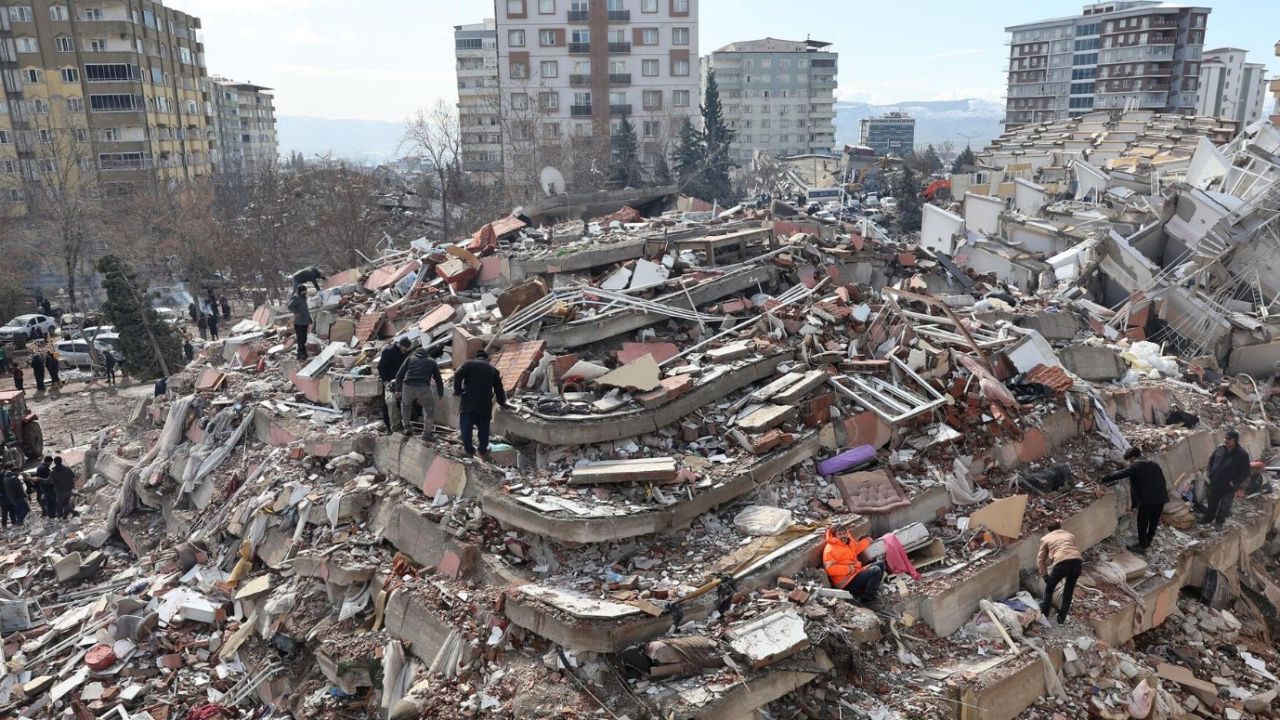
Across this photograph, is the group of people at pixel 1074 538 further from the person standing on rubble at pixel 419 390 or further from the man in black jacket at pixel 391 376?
the man in black jacket at pixel 391 376

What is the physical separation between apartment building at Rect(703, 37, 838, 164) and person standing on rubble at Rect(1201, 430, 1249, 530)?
62.7 metres

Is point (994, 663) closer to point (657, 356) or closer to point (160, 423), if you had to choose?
point (657, 356)

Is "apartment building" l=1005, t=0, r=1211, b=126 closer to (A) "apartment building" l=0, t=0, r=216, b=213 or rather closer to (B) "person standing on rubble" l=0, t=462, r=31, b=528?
(A) "apartment building" l=0, t=0, r=216, b=213

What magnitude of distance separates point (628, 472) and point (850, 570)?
1.99 metres

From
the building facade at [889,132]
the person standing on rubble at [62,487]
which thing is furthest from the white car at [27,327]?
the building facade at [889,132]

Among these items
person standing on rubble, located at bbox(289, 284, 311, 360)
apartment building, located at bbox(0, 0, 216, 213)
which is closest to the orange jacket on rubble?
person standing on rubble, located at bbox(289, 284, 311, 360)

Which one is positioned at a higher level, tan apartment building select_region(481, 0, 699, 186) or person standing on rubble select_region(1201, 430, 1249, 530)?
tan apartment building select_region(481, 0, 699, 186)

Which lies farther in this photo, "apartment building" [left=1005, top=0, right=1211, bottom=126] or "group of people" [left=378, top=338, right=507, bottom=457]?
"apartment building" [left=1005, top=0, right=1211, bottom=126]

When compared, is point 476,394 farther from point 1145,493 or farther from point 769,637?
point 1145,493

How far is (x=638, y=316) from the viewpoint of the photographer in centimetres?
984

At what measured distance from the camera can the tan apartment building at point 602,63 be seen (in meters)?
41.4

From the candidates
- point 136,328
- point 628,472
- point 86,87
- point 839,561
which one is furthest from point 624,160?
point 839,561

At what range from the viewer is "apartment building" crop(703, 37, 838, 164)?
69.9 meters

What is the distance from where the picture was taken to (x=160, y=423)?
13.1 meters
